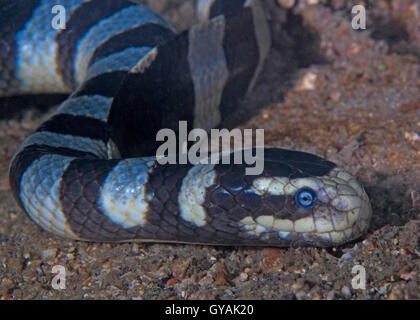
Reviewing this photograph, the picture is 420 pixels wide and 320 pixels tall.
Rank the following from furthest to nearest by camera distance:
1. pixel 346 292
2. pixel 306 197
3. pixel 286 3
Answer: pixel 286 3 < pixel 306 197 < pixel 346 292

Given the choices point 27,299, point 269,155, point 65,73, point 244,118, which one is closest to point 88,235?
point 27,299

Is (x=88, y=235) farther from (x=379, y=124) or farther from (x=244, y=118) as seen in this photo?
(x=379, y=124)

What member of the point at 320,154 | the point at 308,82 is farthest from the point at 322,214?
the point at 308,82

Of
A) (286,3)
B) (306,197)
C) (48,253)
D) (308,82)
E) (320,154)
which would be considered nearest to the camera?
(306,197)

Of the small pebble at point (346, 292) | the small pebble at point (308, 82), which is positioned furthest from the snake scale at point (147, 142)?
the small pebble at point (308, 82)

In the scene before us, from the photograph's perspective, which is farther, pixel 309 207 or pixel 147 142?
pixel 147 142

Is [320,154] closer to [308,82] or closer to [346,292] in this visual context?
[308,82]
